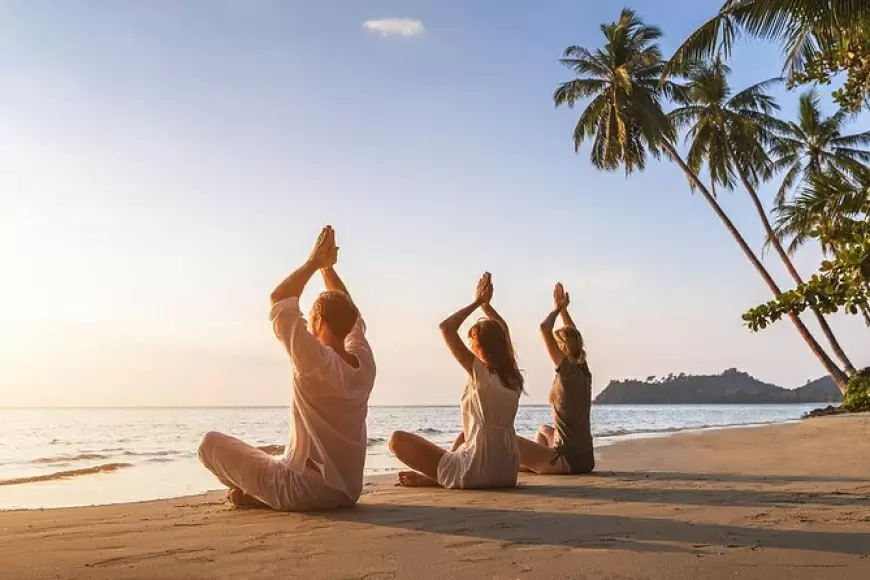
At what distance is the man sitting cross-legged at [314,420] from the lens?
169 inches

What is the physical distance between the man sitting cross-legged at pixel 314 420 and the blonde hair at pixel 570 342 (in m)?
3.03

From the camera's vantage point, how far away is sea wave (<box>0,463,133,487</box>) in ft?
28.6

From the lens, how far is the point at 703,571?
9.40 ft

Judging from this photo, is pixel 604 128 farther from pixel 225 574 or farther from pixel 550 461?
pixel 225 574

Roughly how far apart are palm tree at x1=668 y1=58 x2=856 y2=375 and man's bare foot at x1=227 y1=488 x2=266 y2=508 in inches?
991

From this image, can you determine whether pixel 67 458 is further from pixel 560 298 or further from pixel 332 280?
pixel 332 280

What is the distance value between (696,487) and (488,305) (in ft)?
7.46

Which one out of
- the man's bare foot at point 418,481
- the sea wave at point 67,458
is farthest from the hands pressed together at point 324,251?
the sea wave at point 67,458

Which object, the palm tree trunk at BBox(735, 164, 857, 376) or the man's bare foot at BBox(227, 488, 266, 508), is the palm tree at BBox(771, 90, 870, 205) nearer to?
the palm tree trunk at BBox(735, 164, 857, 376)

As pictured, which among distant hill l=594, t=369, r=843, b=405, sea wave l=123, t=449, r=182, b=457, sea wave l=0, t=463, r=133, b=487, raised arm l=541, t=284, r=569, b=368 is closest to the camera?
raised arm l=541, t=284, r=569, b=368

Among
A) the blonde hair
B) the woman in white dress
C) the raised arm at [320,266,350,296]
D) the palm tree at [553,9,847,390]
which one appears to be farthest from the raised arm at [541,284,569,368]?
the palm tree at [553,9,847,390]

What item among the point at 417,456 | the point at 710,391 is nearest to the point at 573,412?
the point at 417,456

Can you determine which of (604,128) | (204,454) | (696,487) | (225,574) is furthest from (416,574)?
(604,128)

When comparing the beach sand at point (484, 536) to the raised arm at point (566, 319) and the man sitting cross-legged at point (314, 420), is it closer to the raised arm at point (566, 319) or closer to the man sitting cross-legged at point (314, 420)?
the man sitting cross-legged at point (314, 420)
